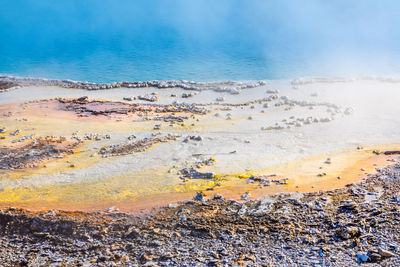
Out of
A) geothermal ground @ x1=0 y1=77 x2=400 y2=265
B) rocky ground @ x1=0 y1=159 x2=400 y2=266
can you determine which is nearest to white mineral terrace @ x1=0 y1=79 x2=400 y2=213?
geothermal ground @ x1=0 y1=77 x2=400 y2=265

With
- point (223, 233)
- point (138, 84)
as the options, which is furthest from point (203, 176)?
point (138, 84)

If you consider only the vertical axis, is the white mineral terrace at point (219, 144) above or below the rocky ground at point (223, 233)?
above

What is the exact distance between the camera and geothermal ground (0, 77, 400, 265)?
237 inches

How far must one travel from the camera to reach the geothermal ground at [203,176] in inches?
237

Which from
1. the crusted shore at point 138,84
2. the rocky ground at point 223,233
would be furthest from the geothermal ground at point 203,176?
the crusted shore at point 138,84

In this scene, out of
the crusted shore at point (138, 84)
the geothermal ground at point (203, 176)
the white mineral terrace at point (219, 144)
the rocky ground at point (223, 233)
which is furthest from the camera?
the crusted shore at point (138, 84)

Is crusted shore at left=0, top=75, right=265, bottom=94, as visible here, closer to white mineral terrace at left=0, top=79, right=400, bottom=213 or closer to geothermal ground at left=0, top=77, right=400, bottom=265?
white mineral terrace at left=0, top=79, right=400, bottom=213

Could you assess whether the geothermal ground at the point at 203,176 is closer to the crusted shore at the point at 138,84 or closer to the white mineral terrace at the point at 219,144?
the white mineral terrace at the point at 219,144

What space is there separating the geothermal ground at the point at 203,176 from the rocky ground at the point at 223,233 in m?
0.03

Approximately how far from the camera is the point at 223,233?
6.25 m

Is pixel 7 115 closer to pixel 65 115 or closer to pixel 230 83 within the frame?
pixel 65 115

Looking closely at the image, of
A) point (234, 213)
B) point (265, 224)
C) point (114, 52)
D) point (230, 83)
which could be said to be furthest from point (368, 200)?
point (114, 52)

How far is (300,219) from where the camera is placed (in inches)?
257

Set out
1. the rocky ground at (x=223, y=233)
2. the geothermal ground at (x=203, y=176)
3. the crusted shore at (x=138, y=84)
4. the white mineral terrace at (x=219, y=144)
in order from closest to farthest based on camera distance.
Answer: the rocky ground at (x=223, y=233) < the geothermal ground at (x=203, y=176) < the white mineral terrace at (x=219, y=144) < the crusted shore at (x=138, y=84)
